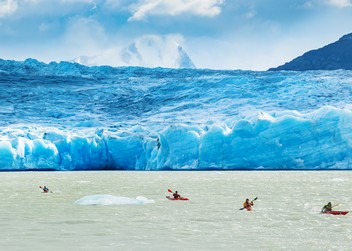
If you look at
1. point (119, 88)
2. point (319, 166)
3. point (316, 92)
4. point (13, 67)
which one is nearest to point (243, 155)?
point (319, 166)

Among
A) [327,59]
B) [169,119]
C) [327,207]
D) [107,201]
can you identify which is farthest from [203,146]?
[327,59]

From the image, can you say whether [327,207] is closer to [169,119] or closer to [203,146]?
[203,146]

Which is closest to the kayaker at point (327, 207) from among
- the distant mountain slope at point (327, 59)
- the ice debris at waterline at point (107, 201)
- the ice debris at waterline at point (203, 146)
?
the ice debris at waterline at point (107, 201)

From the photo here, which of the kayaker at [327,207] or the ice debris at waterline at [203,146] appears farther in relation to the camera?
the ice debris at waterline at [203,146]

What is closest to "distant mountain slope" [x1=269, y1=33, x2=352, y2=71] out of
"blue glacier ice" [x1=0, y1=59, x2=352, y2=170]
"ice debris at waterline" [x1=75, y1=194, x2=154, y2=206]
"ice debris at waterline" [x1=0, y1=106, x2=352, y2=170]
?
"blue glacier ice" [x1=0, y1=59, x2=352, y2=170]

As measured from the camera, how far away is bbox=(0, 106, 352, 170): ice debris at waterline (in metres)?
48.1

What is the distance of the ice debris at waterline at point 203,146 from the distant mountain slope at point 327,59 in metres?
87.9

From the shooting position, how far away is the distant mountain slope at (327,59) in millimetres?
138500

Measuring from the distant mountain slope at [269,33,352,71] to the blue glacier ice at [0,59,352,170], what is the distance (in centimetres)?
6289

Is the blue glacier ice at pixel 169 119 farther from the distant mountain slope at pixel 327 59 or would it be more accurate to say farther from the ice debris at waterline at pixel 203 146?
the distant mountain slope at pixel 327 59

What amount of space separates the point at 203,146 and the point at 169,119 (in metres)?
16.3

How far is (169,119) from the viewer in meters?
65.9

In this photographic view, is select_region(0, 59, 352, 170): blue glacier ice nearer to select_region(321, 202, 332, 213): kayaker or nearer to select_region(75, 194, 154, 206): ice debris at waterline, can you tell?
select_region(75, 194, 154, 206): ice debris at waterline

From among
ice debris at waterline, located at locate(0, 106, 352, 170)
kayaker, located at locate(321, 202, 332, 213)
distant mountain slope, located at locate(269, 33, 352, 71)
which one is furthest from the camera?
distant mountain slope, located at locate(269, 33, 352, 71)
